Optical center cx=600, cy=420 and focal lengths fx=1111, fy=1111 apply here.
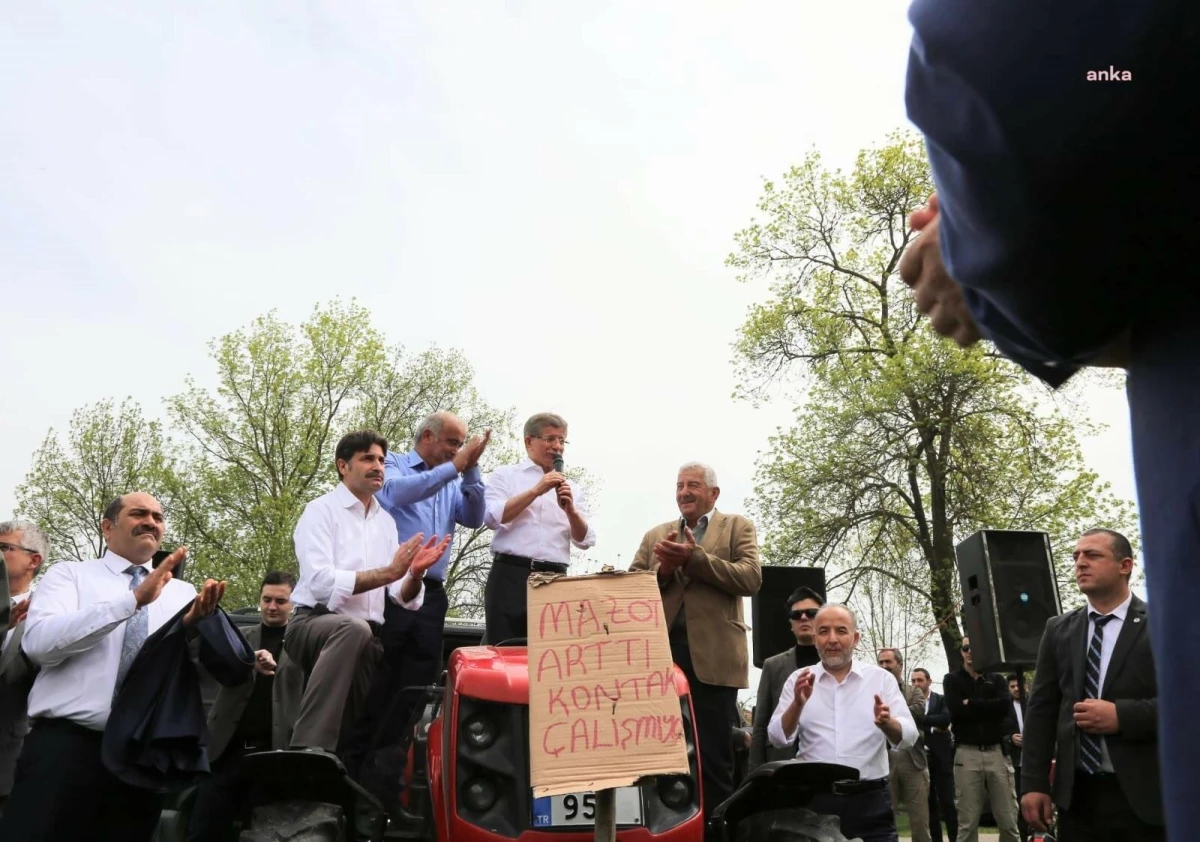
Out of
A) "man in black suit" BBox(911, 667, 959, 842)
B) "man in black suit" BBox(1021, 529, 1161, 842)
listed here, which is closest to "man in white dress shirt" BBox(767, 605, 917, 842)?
"man in black suit" BBox(1021, 529, 1161, 842)

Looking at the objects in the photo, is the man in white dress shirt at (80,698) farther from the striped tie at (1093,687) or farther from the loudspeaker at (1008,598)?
the loudspeaker at (1008,598)

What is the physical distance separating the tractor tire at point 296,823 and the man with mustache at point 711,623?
2153mm

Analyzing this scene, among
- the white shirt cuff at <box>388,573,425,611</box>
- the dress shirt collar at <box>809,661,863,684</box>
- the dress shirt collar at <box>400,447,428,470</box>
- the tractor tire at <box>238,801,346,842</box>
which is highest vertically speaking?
the dress shirt collar at <box>400,447,428,470</box>

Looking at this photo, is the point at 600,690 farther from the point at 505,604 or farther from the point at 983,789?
the point at 983,789

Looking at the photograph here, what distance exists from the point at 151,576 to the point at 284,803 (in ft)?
3.98

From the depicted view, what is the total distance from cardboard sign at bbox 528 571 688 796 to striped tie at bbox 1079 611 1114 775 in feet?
8.26

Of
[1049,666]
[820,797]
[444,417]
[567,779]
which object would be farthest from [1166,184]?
[444,417]

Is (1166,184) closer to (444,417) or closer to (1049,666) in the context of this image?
(1049,666)

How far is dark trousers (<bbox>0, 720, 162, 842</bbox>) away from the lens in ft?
15.8

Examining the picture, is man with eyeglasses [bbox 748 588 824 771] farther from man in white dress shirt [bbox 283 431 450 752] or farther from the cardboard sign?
the cardboard sign

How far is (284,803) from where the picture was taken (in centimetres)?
512

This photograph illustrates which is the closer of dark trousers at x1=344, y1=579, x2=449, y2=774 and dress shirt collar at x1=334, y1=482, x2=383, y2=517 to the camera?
dark trousers at x1=344, y1=579, x2=449, y2=774

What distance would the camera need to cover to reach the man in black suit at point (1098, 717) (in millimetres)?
5223

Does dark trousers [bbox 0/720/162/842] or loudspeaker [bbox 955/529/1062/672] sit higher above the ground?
loudspeaker [bbox 955/529/1062/672]
